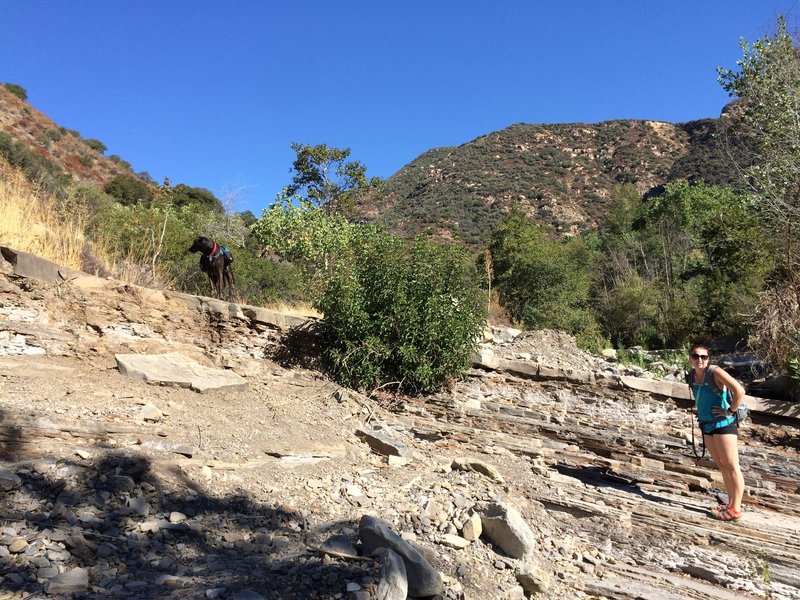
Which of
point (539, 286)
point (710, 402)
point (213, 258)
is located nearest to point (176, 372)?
point (213, 258)

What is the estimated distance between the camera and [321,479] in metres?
3.67

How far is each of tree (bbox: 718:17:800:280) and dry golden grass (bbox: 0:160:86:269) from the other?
9710 mm

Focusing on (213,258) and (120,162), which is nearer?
(213,258)

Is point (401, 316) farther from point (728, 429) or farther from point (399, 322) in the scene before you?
point (728, 429)

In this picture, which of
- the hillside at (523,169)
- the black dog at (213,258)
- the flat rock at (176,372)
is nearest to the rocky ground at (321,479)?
the flat rock at (176,372)

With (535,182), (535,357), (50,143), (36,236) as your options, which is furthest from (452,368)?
(535,182)

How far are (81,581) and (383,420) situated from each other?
4204 millimetres

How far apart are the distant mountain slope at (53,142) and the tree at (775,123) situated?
2932 cm

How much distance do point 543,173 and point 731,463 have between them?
146 feet

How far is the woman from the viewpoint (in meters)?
4.17

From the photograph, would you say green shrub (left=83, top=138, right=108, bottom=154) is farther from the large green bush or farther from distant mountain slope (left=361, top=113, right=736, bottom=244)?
the large green bush

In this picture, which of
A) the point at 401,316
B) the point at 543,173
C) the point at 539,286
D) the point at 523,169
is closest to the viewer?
the point at 401,316

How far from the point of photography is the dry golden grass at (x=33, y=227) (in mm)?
5125

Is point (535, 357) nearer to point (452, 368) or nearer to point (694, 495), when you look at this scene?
point (452, 368)
